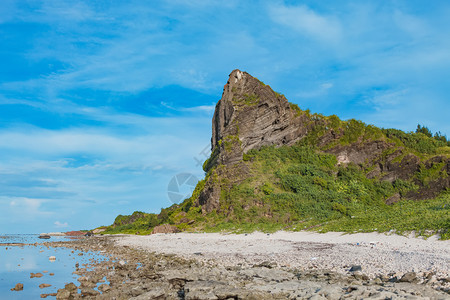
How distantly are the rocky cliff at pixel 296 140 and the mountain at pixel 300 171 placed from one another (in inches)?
5.3

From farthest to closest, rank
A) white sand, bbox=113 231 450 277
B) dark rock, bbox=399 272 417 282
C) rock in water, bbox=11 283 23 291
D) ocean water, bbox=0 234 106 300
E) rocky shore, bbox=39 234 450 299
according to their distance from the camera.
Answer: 1. rock in water, bbox=11 283 23 291
2. ocean water, bbox=0 234 106 300
3. white sand, bbox=113 231 450 277
4. dark rock, bbox=399 272 417 282
5. rocky shore, bbox=39 234 450 299

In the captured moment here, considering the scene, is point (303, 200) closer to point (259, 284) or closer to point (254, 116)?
point (254, 116)

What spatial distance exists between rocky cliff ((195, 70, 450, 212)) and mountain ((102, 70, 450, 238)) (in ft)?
0.44

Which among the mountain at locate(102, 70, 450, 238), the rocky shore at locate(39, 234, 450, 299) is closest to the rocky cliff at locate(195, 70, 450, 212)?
the mountain at locate(102, 70, 450, 238)

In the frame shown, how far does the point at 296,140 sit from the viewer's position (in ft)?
185

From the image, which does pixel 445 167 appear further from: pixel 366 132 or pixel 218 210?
pixel 218 210

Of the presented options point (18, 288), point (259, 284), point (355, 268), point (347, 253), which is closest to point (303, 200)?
point (347, 253)

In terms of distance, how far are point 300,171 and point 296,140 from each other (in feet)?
30.0

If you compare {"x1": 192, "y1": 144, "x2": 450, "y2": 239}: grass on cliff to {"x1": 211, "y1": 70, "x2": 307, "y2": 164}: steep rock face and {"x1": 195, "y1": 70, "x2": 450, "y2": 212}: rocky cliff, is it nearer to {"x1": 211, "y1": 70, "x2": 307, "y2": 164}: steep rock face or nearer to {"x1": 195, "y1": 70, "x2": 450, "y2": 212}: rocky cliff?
{"x1": 195, "y1": 70, "x2": 450, "y2": 212}: rocky cliff

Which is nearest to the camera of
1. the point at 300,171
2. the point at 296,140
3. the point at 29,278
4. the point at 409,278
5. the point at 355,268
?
the point at 409,278

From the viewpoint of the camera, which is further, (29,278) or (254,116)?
(254,116)

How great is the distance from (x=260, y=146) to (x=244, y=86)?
1063cm

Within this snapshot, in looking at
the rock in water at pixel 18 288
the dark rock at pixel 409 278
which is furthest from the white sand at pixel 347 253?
the rock in water at pixel 18 288

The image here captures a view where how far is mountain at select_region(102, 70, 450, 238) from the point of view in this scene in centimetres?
3822
